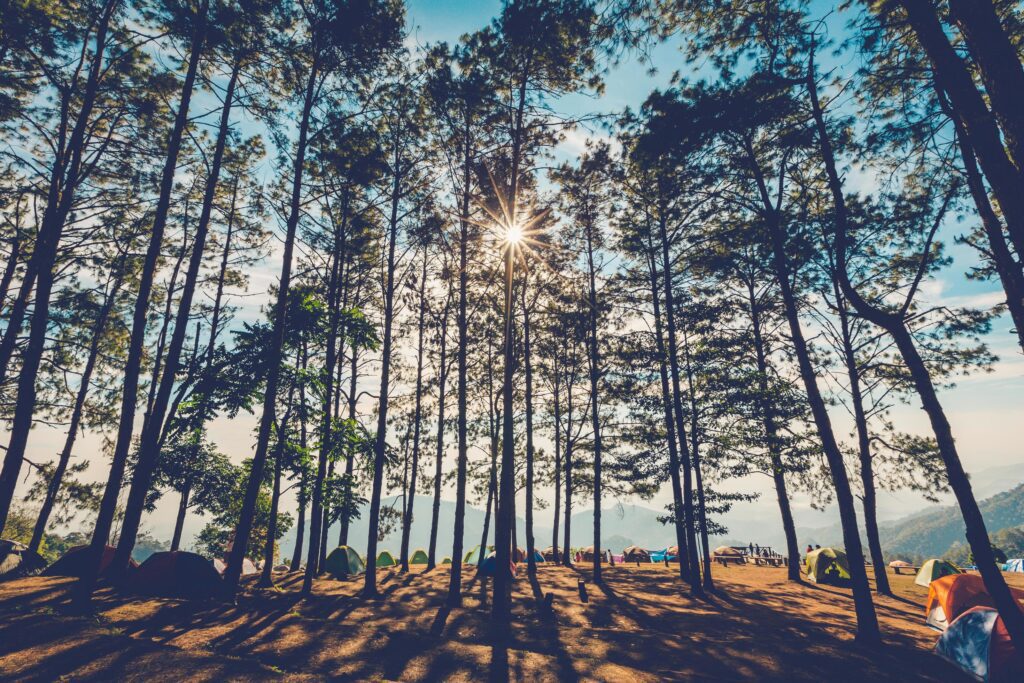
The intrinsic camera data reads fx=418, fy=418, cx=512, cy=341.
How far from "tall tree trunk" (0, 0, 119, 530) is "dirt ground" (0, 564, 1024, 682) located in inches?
124

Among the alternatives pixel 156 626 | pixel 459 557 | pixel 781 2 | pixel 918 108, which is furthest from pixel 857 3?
pixel 156 626

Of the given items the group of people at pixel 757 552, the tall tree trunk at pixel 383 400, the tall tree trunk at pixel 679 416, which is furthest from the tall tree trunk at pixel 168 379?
the group of people at pixel 757 552

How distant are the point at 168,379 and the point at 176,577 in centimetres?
671

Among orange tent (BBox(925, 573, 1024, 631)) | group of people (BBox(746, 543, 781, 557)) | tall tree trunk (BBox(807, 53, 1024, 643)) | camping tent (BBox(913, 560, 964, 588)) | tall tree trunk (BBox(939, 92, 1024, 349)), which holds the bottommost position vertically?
group of people (BBox(746, 543, 781, 557))

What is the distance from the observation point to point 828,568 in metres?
19.2

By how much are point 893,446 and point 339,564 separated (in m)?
25.7

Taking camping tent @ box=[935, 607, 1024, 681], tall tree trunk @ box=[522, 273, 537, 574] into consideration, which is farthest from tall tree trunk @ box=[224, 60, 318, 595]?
camping tent @ box=[935, 607, 1024, 681]

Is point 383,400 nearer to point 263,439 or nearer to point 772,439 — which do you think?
point 263,439

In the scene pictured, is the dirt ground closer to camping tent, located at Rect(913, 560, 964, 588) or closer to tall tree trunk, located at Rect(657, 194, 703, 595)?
tall tree trunk, located at Rect(657, 194, 703, 595)

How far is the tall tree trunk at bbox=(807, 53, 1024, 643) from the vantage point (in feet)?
22.1

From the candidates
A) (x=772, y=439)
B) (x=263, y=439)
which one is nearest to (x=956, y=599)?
(x=772, y=439)

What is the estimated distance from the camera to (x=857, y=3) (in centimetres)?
764

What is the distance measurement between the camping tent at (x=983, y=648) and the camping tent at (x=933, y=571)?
1554 cm

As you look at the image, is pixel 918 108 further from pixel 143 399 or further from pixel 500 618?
pixel 143 399
